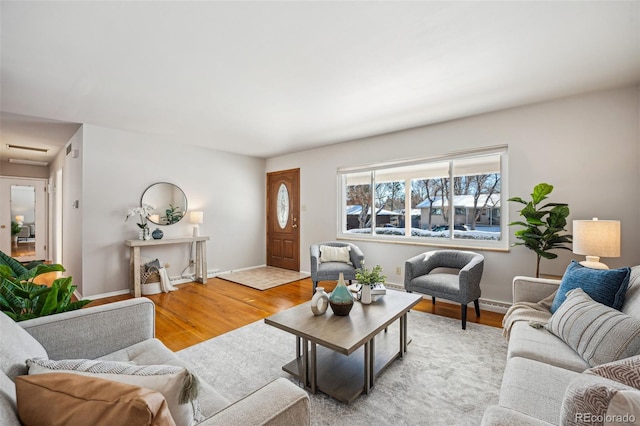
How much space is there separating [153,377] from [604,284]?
96.2 inches

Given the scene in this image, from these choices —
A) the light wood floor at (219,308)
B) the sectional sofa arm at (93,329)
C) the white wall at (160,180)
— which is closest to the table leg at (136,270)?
the light wood floor at (219,308)

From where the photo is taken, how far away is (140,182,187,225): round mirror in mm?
4500

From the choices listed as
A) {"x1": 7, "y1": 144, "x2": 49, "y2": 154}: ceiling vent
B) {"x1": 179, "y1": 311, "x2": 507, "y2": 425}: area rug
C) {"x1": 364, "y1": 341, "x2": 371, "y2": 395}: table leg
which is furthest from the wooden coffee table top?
{"x1": 7, "y1": 144, "x2": 49, "y2": 154}: ceiling vent

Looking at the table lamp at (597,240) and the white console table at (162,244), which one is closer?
the table lamp at (597,240)

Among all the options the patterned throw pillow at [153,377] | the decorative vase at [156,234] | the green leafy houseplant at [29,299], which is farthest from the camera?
the decorative vase at [156,234]

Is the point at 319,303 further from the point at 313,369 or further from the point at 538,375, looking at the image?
the point at 538,375

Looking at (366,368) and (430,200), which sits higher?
(430,200)

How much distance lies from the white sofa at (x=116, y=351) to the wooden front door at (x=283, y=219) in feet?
13.0

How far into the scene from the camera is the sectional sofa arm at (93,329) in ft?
4.57

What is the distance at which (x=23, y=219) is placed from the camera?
7719 mm

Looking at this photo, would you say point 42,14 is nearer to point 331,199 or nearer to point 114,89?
point 114,89

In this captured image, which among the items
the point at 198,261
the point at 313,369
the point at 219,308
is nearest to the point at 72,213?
the point at 198,261

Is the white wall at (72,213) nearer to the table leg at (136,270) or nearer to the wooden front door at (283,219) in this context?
the table leg at (136,270)

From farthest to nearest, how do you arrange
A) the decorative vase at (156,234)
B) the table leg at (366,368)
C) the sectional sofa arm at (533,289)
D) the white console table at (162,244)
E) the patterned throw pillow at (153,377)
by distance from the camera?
the decorative vase at (156,234)
the white console table at (162,244)
the sectional sofa arm at (533,289)
the table leg at (366,368)
the patterned throw pillow at (153,377)
